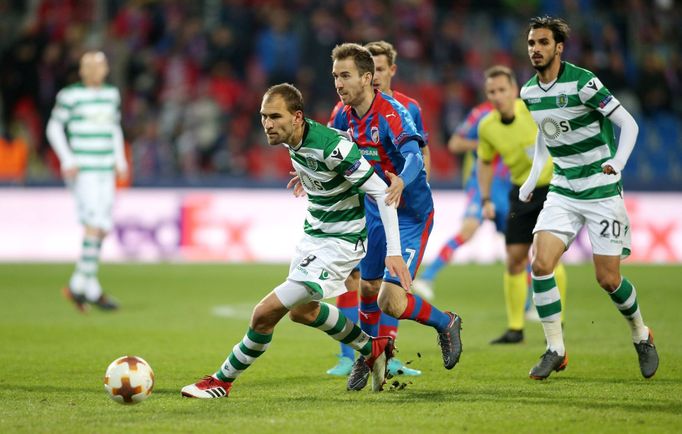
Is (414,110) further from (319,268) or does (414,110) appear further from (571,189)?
(319,268)

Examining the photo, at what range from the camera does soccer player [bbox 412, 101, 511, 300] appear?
36.5 feet

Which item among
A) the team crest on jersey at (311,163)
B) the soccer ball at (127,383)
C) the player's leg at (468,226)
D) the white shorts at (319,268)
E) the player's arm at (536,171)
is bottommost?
the player's leg at (468,226)

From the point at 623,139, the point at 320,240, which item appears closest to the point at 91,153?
the point at 320,240

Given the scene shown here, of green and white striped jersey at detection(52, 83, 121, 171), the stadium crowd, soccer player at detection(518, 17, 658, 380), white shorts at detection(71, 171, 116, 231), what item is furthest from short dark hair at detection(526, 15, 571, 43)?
the stadium crowd

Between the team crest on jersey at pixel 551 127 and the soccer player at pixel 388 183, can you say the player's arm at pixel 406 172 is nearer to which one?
the soccer player at pixel 388 183

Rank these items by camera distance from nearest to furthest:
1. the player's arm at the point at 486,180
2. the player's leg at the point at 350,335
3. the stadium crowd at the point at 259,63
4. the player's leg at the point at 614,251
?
the player's leg at the point at 350,335 < the player's leg at the point at 614,251 < the player's arm at the point at 486,180 < the stadium crowd at the point at 259,63

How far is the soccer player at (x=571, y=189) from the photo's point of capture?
7.03 m

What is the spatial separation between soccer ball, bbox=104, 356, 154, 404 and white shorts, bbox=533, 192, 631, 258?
9.40ft

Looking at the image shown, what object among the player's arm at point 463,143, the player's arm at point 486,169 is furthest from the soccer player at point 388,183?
the player's arm at point 463,143

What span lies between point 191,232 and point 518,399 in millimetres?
11836

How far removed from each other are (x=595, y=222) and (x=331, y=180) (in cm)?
192

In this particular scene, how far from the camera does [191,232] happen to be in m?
17.5

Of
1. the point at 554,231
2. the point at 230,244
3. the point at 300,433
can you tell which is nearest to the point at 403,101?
the point at 554,231

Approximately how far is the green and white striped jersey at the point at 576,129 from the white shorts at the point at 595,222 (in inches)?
2.3
